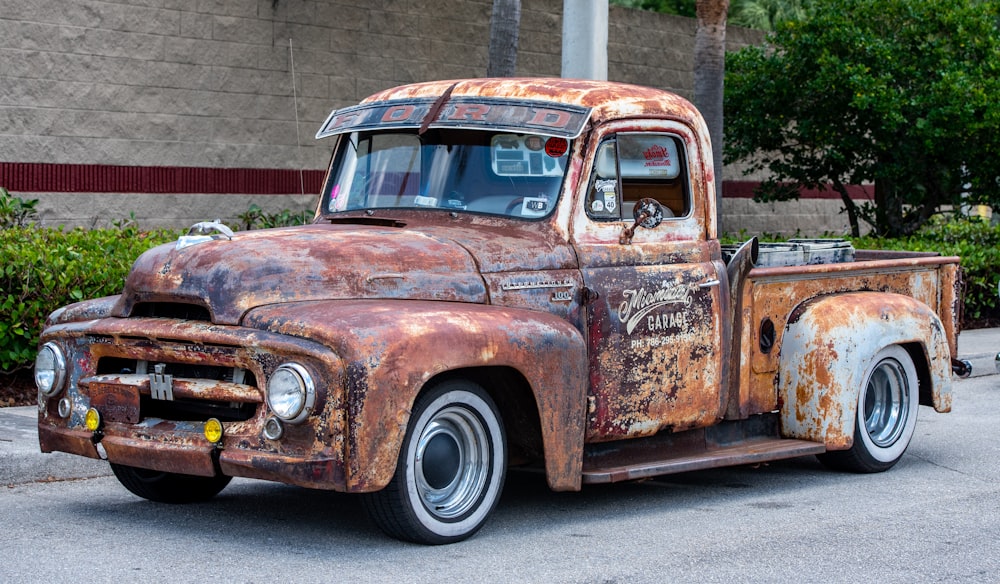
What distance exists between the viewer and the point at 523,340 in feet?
19.0

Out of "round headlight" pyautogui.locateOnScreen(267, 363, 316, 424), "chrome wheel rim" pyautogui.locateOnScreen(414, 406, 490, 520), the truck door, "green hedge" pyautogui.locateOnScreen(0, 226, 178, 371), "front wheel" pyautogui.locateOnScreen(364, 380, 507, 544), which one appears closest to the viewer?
"round headlight" pyautogui.locateOnScreen(267, 363, 316, 424)

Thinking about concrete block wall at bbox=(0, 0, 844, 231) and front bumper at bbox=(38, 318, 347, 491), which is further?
concrete block wall at bbox=(0, 0, 844, 231)

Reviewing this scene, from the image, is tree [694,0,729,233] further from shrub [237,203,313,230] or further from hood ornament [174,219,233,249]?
hood ornament [174,219,233,249]

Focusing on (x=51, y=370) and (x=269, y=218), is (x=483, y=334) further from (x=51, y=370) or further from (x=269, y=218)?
(x=269, y=218)

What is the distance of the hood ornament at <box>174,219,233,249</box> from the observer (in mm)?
5949

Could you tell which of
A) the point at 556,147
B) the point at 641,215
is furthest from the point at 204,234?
Result: the point at 641,215

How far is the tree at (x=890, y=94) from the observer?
1552 cm

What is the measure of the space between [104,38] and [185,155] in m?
1.40

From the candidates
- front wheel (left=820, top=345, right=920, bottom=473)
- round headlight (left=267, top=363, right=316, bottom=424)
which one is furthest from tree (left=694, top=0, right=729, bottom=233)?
round headlight (left=267, top=363, right=316, bottom=424)

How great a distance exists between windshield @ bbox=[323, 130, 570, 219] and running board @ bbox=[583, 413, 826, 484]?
4.05ft

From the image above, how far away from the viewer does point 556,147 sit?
6.54m

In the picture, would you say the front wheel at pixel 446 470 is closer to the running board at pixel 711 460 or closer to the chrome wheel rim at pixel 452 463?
the chrome wheel rim at pixel 452 463

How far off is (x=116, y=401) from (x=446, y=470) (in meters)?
1.43

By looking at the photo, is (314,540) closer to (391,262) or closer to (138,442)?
(138,442)
